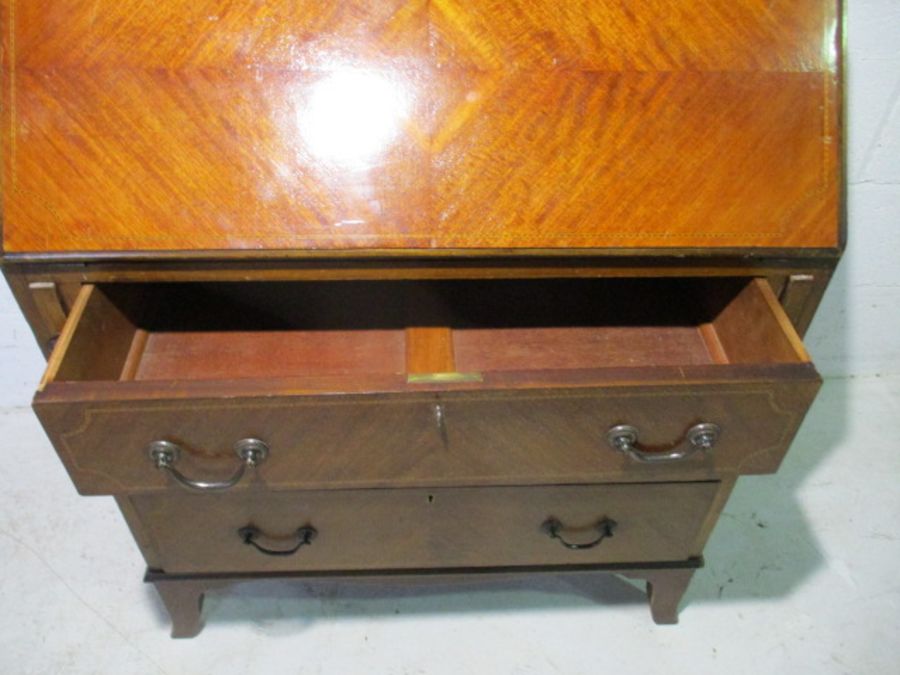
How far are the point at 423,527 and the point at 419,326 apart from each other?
28 cm

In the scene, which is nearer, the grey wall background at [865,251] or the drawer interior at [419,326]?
the drawer interior at [419,326]

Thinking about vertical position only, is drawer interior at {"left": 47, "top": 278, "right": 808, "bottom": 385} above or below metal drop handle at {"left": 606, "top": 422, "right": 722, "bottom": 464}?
below

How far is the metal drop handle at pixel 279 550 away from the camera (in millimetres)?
1060

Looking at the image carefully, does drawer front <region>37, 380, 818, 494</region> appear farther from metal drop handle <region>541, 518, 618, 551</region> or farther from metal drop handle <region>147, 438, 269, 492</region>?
metal drop handle <region>541, 518, 618, 551</region>

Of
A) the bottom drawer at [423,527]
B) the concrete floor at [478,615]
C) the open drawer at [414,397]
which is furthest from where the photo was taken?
the concrete floor at [478,615]

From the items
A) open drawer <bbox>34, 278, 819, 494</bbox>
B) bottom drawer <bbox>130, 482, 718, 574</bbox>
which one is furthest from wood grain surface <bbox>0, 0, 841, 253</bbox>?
bottom drawer <bbox>130, 482, 718, 574</bbox>

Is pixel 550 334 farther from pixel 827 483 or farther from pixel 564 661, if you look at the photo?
pixel 827 483

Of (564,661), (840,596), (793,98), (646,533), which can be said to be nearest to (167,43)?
(793,98)

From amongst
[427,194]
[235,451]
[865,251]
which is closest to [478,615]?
[235,451]

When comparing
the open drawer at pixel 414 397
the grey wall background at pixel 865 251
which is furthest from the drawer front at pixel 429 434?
the grey wall background at pixel 865 251

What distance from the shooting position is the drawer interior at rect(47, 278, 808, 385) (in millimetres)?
1110

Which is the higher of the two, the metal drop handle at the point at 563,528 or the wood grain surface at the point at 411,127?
the wood grain surface at the point at 411,127

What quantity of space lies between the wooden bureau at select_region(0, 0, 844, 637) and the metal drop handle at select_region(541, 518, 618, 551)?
56mm

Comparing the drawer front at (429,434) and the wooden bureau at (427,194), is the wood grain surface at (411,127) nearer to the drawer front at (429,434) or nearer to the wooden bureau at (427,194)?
the wooden bureau at (427,194)
